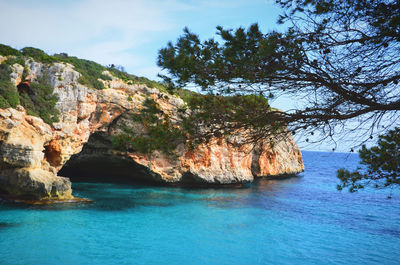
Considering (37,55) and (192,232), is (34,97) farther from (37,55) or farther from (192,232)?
(192,232)

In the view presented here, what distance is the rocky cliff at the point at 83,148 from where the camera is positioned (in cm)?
1382

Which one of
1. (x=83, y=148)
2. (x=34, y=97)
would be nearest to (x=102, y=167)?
(x=83, y=148)

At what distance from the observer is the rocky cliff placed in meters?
13.8

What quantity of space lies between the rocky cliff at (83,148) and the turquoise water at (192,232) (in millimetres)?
1785

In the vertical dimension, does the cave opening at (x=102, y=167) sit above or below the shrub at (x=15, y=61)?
below

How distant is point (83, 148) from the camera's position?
21.8 m

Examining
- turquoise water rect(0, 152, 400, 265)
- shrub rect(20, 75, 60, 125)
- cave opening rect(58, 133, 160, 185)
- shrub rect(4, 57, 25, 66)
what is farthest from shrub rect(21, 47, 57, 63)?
turquoise water rect(0, 152, 400, 265)

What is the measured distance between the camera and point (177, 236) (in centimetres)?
1182

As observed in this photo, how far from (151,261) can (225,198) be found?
11.2 m

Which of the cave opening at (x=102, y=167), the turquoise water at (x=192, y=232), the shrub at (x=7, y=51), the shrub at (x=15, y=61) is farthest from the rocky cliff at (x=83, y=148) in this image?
the turquoise water at (x=192, y=232)

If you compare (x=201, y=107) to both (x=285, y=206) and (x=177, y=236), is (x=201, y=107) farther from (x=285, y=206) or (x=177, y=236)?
(x=285, y=206)

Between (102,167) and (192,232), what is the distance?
15484 millimetres

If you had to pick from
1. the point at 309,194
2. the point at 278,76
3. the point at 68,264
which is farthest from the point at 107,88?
the point at 309,194

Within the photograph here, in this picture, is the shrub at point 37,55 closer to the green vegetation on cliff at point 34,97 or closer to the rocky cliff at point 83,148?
the rocky cliff at point 83,148
